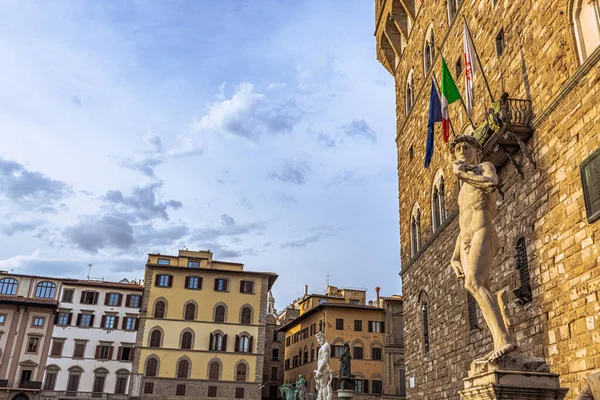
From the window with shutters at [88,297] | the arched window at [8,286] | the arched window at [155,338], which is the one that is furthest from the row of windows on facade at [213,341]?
the arched window at [8,286]

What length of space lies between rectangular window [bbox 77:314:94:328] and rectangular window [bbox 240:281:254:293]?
39.9 feet

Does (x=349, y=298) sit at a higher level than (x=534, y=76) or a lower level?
higher

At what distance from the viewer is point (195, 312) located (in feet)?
145

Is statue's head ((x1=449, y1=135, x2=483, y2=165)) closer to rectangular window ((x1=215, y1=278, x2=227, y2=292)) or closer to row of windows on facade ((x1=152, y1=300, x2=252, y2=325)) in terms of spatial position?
row of windows on facade ((x1=152, y1=300, x2=252, y2=325))

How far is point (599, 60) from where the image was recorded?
816 centimetres

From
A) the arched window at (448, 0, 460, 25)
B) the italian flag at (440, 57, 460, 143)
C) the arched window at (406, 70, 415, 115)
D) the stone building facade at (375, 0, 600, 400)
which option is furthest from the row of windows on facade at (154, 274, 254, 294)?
the italian flag at (440, 57, 460, 143)

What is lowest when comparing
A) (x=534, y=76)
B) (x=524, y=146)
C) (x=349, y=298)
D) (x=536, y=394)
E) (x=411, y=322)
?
(x=536, y=394)

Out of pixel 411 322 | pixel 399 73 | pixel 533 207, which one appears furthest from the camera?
pixel 399 73

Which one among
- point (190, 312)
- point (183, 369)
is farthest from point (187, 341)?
point (190, 312)

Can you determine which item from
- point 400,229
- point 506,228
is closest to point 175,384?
point 400,229

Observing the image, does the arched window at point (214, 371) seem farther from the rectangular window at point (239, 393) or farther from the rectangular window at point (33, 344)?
the rectangular window at point (33, 344)

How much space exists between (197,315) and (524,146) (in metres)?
37.8

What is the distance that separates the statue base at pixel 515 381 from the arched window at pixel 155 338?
40.6 m

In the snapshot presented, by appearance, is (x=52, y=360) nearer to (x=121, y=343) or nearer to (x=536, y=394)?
(x=121, y=343)
